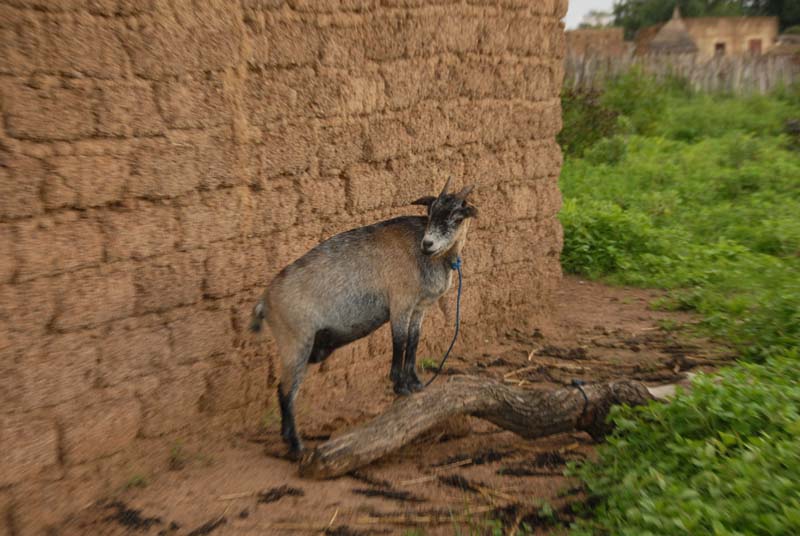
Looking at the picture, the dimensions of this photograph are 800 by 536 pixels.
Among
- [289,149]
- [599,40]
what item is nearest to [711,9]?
[599,40]

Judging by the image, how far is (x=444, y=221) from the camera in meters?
4.34

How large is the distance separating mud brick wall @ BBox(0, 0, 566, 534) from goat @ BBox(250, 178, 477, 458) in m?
0.50

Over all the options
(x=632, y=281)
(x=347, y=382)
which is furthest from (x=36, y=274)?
(x=632, y=281)

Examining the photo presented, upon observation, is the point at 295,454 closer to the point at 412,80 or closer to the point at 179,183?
the point at 179,183

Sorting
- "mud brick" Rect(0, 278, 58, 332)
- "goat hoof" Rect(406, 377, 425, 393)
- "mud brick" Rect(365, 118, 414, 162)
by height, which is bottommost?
"goat hoof" Rect(406, 377, 425, 393)

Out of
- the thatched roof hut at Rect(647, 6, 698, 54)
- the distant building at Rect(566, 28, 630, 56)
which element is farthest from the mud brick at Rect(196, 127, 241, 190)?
the thatched roof hut at Rect(647, 6, 698, 54)

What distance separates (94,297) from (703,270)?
20.9 ft

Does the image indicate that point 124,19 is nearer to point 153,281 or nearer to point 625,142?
point 153,281

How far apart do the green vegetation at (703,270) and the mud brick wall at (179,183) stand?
7.30 feet

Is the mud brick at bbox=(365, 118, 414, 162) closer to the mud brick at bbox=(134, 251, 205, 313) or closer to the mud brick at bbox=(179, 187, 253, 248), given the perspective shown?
the mud brick at bbox=(179, 187, 253, 248)

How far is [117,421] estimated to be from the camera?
158 inches

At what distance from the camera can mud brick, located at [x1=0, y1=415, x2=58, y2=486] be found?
11.5 ft

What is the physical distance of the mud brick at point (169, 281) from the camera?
414 cm

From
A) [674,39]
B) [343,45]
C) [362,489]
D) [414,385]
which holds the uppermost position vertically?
[674,39]
